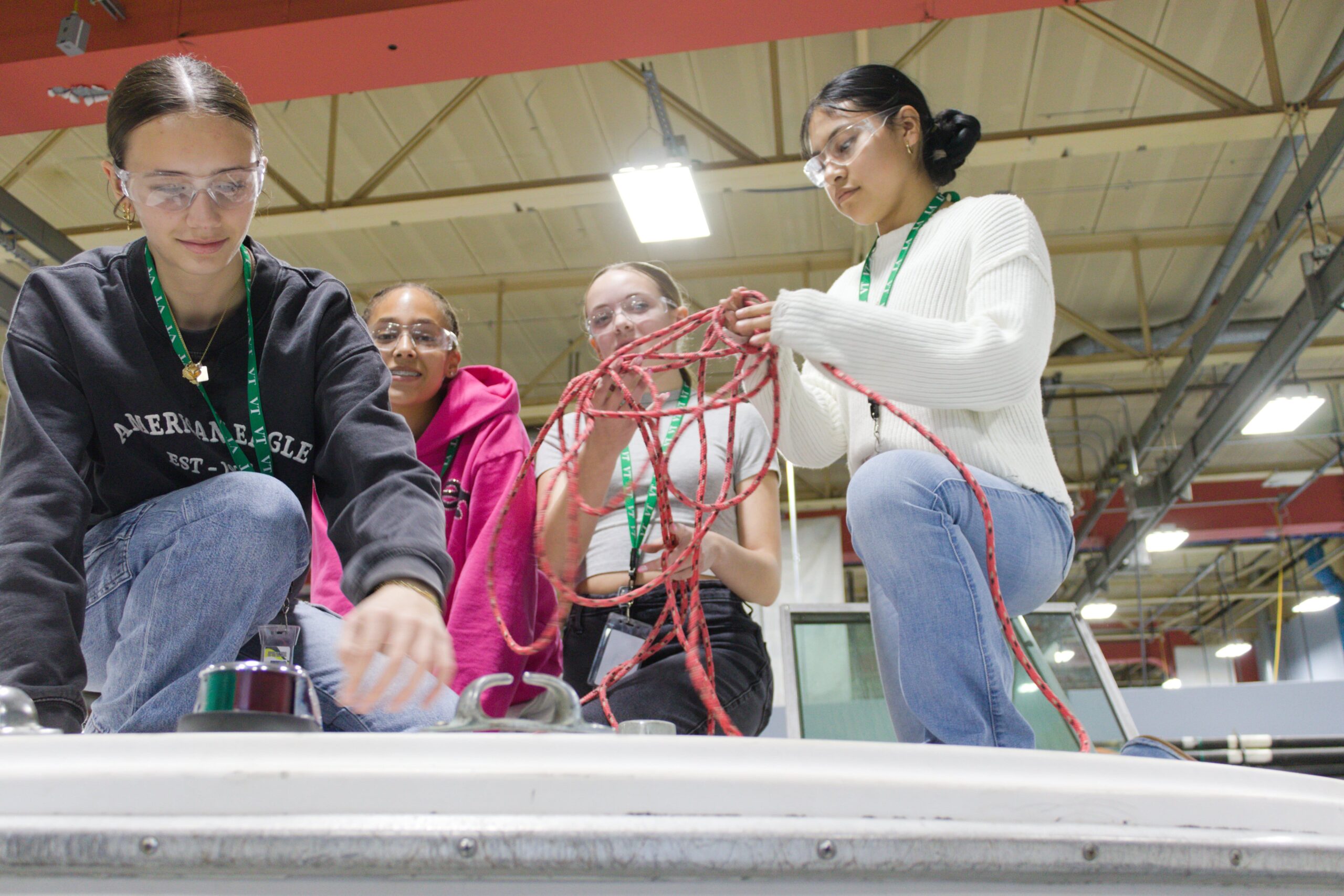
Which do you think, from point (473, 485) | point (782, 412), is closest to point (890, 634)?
point (782, 412)

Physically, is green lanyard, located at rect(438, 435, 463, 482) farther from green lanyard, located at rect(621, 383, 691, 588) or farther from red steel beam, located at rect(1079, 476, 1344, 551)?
red steel beam, located at rect(1079, 476, 1344, 551)

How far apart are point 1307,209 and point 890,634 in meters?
4.74

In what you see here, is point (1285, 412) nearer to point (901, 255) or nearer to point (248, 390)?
point (901, 255)

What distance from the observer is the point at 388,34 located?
3.77 m

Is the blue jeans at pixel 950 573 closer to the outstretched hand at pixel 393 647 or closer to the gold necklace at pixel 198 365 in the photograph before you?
the outstretched hand at pixel 393 647

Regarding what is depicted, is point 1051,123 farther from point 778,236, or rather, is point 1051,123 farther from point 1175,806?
point 1175,806

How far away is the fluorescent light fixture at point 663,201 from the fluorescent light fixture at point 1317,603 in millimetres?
10222

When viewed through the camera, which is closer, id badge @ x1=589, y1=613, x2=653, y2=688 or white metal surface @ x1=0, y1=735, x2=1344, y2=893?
white metal surface @ x1=0, y1=735, x2=1344, y2=893

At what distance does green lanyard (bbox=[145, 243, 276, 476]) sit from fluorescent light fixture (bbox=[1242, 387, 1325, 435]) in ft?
22.0

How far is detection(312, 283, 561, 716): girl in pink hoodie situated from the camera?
1593mm

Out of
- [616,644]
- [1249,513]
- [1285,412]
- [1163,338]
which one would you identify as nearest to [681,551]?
[616,644]

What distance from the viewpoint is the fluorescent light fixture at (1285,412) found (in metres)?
6.51

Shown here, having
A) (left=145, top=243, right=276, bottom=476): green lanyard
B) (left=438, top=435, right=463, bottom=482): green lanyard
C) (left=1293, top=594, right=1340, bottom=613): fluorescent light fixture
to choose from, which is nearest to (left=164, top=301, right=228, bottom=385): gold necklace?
(left=145, top=243, right=276, bottom=476): green lanyard

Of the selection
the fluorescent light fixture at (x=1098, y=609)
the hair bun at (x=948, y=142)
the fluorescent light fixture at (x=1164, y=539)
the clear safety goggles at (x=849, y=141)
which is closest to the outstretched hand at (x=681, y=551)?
the clear safety goggles at (x=849, y=141)
